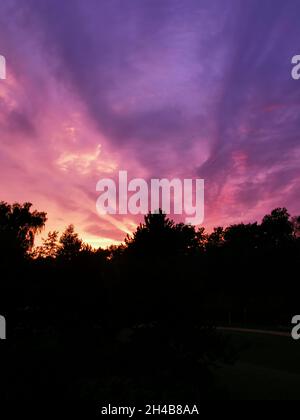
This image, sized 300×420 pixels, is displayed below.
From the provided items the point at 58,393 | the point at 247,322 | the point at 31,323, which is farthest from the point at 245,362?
the point at 247,322

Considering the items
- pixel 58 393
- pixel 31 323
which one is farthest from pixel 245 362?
pixel 58 393

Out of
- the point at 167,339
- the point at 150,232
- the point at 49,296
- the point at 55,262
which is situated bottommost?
the point at 167,339

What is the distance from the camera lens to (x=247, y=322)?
196 feet

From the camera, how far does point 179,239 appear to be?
23766 mm

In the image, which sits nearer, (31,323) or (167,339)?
(31,323)

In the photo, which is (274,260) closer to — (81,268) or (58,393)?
(81,268)

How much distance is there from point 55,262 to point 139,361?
7.43 m

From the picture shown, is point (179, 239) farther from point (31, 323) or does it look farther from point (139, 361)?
point (31, 323)

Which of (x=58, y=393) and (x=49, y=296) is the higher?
(x=49, y=296)

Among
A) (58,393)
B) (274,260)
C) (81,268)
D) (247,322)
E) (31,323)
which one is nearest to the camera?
(58,393)

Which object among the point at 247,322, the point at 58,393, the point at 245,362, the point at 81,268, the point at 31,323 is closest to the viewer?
the point at 58,393

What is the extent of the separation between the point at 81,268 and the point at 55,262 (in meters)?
1.62

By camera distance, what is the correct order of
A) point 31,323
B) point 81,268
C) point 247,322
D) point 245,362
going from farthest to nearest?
point 247,322, point 245,362, point 81,268, point 31,323

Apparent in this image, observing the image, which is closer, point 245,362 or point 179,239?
point 179,239
